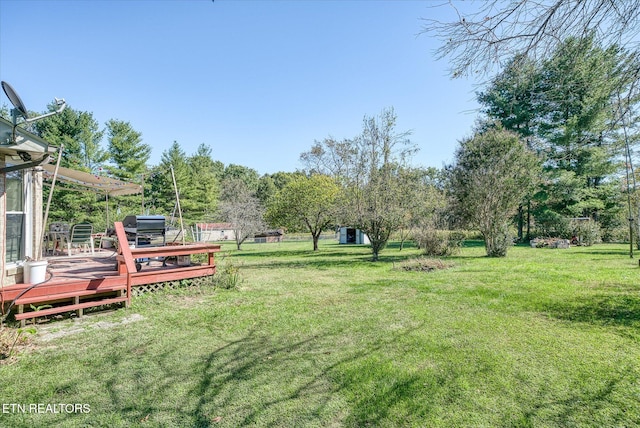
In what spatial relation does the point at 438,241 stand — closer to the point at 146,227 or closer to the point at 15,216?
the point at 146,227

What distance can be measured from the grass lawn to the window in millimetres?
1534

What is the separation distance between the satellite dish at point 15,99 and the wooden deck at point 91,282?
2.28 metres

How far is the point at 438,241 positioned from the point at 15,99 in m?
13.7

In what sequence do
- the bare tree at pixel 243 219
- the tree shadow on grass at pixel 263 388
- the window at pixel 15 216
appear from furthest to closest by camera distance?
the bare tree at pixel 243 219 < the window at pixel 15 216 < the tree shadow on grass at pixel 263 388

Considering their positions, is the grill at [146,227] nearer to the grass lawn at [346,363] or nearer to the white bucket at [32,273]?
the grass lawn at [346,363]

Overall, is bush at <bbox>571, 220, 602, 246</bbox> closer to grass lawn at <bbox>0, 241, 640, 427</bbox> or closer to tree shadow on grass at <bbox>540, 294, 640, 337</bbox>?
grass lawn at <bbox>0, 241, 640, 427</bbox>

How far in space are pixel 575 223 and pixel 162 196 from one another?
3388cm

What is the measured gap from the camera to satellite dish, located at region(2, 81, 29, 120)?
394cm

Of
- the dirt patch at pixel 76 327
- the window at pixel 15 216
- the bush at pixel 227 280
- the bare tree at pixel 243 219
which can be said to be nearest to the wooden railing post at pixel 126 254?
the dirt patch at pixel 76 327

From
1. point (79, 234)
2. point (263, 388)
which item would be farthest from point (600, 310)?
point (79, 234)

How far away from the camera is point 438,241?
44.9 ft

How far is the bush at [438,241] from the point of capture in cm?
1360

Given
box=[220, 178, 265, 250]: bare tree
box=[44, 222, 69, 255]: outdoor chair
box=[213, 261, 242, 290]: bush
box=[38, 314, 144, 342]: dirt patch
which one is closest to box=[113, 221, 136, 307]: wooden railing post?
box=[38, 314, 144, 342]: dirt patch

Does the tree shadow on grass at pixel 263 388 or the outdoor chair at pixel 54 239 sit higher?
the outdoor chair at pixel 54 239
